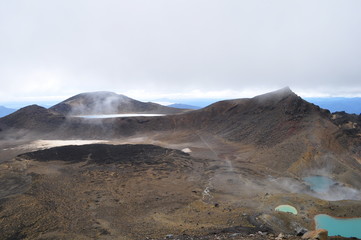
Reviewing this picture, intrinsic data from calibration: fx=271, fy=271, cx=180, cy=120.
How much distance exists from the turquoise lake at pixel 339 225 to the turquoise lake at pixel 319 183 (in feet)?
23.2

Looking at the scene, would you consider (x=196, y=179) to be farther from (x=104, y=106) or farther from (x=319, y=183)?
(x=104, y=106)

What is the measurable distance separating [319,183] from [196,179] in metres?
13.4

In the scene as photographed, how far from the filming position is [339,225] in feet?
64.3

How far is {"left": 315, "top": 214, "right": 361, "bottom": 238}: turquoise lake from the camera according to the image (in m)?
18.3

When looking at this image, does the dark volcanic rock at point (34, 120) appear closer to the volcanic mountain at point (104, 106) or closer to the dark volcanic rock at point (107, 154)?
the volcanic mountain at point (104, 106)

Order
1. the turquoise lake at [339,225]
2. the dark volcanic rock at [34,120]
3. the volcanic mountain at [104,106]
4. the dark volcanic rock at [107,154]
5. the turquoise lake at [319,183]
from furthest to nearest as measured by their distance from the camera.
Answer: the volcanic mountain at [104,106]
the dark volcanic rock at [34,120]
the dark volcanic rock at [107,154]
the turquoise lake at [319,183]
the turquoise lake at [339,225]

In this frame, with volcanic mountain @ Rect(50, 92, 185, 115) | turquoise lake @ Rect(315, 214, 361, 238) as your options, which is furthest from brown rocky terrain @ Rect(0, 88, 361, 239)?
volcanic mountain @ Rect(50, 92, 185, 115)

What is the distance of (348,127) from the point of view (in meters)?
46.7

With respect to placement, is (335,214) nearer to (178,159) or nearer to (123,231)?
(123,231)

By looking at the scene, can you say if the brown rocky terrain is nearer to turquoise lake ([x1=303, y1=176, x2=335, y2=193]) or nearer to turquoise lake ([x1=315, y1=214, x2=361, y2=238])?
turquoise lake ([x1=315, y1=214, x2=361, y2=238])

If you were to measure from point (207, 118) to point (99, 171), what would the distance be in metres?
32.6

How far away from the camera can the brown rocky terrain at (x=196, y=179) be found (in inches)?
726

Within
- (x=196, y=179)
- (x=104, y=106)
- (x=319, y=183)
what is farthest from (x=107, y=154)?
(x=104, y=106)

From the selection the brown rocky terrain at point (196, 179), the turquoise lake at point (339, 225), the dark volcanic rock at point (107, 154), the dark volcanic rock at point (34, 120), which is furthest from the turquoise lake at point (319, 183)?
the dark volcanic rock at point (34, 120)
